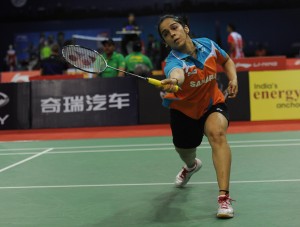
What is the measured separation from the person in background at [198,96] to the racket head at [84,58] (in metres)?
0.76

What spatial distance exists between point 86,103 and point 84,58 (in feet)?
17.0

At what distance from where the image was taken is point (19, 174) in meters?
5.27

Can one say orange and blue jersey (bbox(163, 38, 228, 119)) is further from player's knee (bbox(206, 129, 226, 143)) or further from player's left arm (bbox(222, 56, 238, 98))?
player's knee (bbox(206, 129, 226, 143))

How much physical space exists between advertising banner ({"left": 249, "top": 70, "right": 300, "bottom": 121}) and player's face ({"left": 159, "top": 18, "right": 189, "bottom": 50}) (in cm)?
582

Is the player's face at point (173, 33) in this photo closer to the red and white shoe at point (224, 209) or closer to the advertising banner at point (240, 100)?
the red and white shoe at point (224, 209)

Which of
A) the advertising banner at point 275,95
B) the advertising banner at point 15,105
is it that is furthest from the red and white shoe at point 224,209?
the advertising banner at point 15,105

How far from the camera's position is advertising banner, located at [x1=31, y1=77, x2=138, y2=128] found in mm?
9398

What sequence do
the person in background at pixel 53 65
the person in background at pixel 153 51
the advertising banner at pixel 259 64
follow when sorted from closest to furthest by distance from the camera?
the advertising banner at pixel 259 64, the person in background at pixel 53 65, the person in background at pixel 153 51

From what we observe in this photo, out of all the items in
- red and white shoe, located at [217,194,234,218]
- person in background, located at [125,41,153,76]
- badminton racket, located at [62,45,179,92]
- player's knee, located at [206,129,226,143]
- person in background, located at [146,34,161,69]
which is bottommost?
red and white shoe, located at [217,194,234,218]

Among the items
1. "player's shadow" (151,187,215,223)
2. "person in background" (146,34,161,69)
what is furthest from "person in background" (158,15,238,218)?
"person in background" (146,34,161,69)

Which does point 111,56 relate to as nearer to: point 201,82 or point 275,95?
point 275,95

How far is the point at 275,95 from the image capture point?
Answer: 9.16 meters

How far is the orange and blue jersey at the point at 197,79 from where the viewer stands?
11.9 feet

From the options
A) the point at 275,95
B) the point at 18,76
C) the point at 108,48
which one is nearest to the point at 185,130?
the point at 108,48
